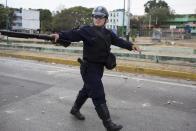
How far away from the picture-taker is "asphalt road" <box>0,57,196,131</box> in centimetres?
482

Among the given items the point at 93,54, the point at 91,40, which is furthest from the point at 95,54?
the point at 91,40

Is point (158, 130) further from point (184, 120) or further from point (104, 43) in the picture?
point (104, 43)

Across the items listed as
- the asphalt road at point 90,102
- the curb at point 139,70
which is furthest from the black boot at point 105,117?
the curb at point 139,70

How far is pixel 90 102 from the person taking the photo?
600 centimetres

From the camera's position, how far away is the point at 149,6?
435 feet

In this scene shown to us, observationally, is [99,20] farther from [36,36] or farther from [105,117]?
[105,117]

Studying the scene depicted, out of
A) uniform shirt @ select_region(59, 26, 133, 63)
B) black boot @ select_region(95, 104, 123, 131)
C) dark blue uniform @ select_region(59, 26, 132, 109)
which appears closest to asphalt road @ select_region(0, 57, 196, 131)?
black boot @ select_region(95, 104, 123, 131)

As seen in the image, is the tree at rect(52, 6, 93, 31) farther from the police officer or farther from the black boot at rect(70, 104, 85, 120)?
the police officer

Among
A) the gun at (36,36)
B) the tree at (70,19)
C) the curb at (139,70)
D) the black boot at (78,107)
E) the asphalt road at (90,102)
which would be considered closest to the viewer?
the gun at (36,36)

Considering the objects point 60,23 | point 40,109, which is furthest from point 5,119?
point 60,23

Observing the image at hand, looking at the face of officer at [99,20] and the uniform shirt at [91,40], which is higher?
the face of officer at [99,20]

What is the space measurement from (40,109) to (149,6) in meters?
131

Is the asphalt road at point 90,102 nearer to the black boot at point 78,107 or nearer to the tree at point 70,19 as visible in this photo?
the black boot at point 78,107

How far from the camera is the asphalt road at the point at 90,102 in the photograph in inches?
190
